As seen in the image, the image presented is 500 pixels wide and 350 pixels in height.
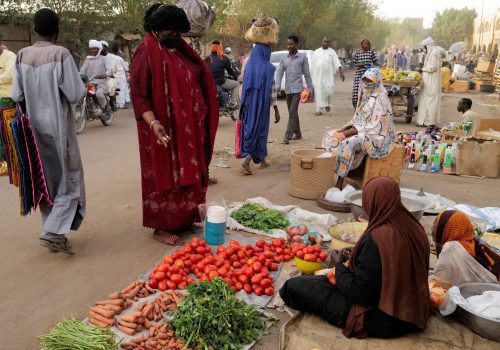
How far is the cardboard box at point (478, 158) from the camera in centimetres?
698

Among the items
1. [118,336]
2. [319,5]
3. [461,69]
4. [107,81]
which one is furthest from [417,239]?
[319,5]

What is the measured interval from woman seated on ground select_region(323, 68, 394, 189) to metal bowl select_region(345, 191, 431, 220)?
0.66 m

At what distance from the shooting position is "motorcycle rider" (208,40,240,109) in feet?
34.8

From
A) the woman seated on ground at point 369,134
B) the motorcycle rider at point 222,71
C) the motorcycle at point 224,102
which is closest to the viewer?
the woman seated on ground at point 369,134

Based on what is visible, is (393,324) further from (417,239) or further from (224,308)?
(224,308)

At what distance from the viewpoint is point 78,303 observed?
11.2 ft

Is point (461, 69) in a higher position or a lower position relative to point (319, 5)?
lower

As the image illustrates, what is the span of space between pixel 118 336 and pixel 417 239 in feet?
6.16

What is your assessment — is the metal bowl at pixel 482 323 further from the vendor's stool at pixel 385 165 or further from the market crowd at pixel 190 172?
the vendor's stool at pixel 385 165

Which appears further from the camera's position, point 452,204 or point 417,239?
point 452,204

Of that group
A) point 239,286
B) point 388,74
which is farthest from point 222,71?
point 239,286

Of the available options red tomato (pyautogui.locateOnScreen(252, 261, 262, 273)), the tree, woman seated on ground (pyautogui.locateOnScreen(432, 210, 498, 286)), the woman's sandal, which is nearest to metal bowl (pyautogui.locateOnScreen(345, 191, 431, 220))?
woman seated on ground (pyautogui.locateOnScreen(432, 210, 498, 286))

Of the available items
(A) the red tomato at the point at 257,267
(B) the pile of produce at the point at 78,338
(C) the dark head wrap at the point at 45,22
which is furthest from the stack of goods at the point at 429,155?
(B) the pile of produce at the point at 78,338

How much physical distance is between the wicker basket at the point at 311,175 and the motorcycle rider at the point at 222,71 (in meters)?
5.37
